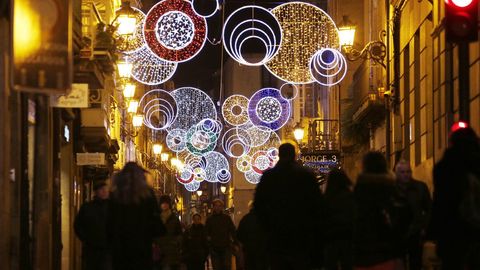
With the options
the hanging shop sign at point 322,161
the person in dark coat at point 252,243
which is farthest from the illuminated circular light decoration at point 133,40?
the hanging shop sign at point 322,161

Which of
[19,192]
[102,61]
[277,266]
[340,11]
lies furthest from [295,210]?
[340,11]

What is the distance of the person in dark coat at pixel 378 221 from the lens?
11438mm

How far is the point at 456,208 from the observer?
11.5 metres

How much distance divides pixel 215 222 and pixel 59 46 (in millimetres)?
12035

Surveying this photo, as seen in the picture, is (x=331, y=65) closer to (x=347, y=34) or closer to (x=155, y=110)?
(x=155, y=110)

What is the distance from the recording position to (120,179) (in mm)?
13016

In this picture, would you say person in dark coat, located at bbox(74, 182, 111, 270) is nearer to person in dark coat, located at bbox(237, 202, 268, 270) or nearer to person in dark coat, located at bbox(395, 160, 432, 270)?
person in dark coat, located at bbox(395, 160, 432, 270)

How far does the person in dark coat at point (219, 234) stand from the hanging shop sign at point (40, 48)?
38.5 ft

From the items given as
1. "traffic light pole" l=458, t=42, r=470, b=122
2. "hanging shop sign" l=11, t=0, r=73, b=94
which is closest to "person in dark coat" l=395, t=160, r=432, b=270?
"traffic light pole" l=458, t=42, r=470, b=122

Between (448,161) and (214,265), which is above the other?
(448,161)

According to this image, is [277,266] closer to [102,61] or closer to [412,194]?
[412,194]

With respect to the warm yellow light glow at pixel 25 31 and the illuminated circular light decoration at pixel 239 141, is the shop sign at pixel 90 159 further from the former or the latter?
the illuminated circular light decoration at pixel 239 141

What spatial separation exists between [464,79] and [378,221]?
7.42 ft

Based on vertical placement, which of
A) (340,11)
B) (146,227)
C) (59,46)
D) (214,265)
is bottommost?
(214,265)
